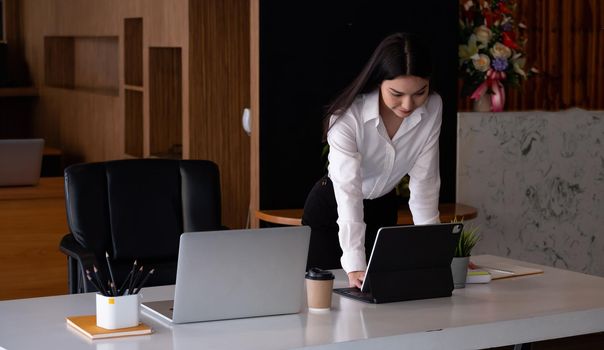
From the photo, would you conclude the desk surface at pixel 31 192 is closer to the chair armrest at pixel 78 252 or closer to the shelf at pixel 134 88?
the shelf at pixel 134 88

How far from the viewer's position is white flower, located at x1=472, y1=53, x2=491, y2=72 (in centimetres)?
522

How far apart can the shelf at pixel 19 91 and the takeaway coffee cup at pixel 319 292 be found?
6.23 metres

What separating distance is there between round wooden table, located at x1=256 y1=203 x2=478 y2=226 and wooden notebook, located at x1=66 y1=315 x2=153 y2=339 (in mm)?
1982

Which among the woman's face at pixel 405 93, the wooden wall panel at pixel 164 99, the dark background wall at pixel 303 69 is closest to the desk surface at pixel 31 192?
the wooden wall panel at pixel 164 99

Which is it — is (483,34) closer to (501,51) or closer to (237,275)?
(501,51)

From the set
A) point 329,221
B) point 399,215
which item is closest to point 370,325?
point 329,221

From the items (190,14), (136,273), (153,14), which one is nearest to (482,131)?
(190,14)

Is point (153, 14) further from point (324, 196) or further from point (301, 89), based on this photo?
point (324, 196)

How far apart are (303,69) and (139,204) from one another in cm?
112

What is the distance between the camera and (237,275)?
263 cm

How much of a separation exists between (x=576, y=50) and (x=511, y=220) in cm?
115

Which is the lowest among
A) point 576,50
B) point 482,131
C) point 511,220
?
point 511,220

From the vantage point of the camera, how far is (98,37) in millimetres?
7758

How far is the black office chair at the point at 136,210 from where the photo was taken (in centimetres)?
402
